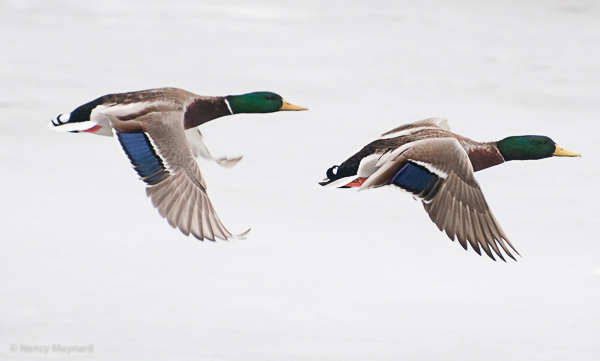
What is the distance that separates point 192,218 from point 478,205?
3.41 ft

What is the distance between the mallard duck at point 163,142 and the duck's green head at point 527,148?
1.25m

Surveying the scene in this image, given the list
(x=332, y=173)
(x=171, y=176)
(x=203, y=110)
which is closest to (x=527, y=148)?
(x=332, y=173)

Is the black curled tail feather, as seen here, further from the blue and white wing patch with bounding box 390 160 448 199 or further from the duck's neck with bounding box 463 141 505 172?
the duck's neck with bounding box 463 141 505 172

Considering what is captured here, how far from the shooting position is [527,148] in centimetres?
430

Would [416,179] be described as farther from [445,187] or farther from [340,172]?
[340,172]

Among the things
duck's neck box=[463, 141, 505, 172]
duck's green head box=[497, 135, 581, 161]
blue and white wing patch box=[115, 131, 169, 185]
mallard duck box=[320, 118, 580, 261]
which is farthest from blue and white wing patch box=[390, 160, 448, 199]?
blue and white wing patch box=[115, 131, 169, 185]

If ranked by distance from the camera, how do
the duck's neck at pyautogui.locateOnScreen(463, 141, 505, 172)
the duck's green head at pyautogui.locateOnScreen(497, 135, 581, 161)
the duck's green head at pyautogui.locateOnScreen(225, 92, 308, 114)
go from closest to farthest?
the duck's neck at pyautogui.locateOnScreen(463, 141, 505, 172), the duck's green head at pyautogui.locateOnScreen(497, 135, 581, 161), the duck's green head at pyautogui.locateOnScreen(225, 92, 308, 114)

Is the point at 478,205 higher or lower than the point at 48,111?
higher

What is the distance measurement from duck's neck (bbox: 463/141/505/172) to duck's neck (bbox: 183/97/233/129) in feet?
3.46

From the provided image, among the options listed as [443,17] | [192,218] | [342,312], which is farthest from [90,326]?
[443,17]

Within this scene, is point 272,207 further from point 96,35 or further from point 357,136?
point 96,35

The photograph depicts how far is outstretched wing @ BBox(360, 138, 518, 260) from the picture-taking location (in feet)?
12.1

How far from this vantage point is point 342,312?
12.2 feet

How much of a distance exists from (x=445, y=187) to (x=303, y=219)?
102 centimetres
